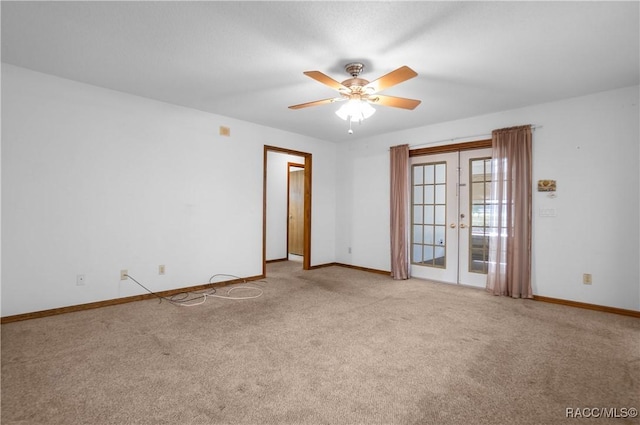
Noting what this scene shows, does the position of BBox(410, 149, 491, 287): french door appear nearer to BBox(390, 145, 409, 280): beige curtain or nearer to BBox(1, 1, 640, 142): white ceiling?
BBox(390, 145, 409, 280): beige curtain

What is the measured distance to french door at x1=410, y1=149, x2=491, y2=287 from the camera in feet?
15.3

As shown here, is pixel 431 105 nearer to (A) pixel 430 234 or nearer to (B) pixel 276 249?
(A) pixel 430 234

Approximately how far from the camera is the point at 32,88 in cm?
322

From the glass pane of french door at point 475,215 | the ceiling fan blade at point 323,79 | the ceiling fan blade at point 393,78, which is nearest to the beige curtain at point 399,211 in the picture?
the glass pane of french door at point 475,215

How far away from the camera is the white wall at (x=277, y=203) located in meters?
6.89

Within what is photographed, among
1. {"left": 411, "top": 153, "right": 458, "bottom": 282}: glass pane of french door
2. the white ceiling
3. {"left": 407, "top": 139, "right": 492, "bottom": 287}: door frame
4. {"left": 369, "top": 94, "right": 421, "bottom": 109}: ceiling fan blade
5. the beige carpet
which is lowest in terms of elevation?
the beige carpet

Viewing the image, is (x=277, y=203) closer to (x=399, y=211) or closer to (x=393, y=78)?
(x=399, y=211)

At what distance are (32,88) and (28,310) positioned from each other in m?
2.31

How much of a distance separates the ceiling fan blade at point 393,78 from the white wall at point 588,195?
255 cm

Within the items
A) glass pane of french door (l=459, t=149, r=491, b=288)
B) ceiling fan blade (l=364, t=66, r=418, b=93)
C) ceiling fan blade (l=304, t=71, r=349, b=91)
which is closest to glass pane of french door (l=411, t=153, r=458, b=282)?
glass pane of french door (l=459, t=149, r=491, b=288)

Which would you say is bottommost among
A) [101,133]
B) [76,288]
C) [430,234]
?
[76,288]

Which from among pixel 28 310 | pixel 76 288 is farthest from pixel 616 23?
pixel 28 310

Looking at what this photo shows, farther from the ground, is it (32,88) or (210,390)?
(32,88)

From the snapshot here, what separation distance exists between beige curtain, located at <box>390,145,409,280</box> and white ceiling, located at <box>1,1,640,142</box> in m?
1.57
